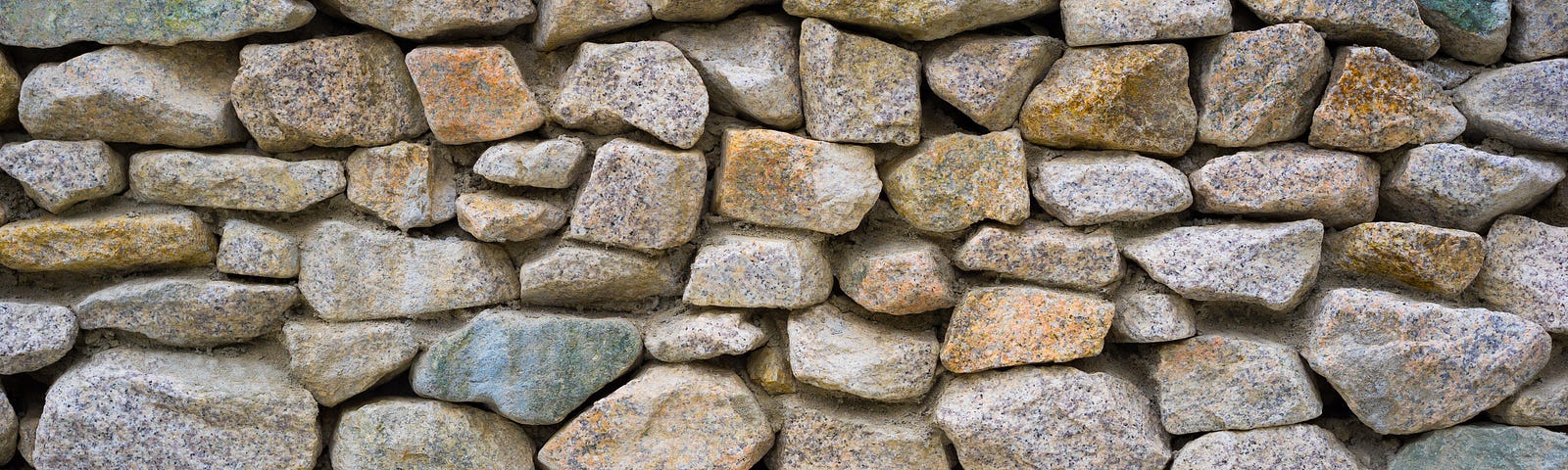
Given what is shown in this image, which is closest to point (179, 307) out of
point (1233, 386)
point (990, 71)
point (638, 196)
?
point (638, 196)

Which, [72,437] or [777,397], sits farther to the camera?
[777,397]

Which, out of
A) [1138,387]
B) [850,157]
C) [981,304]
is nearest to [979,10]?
[850,157]

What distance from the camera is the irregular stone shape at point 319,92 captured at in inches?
83.4

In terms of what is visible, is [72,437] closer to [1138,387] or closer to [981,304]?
[981,304]

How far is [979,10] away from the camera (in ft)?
6.95

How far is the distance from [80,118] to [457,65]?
791mm

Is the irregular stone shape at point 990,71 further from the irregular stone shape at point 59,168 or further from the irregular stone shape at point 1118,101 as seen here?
the irregular stone shape at point 59,168

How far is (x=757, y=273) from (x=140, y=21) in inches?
54.2

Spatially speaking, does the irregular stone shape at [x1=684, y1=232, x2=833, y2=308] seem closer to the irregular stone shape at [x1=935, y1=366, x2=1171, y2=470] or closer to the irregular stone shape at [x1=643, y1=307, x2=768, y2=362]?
the irregular stone shape at [x1=643, y1=307, x2=768, y2=362]

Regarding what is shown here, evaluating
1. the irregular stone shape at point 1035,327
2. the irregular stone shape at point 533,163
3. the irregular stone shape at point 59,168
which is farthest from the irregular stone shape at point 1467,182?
the irregular stone shape at point 59,168

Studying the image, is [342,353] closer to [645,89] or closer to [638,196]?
[638,196]

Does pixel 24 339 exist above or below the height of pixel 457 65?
below

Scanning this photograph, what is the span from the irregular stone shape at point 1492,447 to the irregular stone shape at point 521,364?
174cm

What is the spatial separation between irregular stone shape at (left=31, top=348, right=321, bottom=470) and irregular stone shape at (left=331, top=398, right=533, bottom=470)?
0.11 meters
